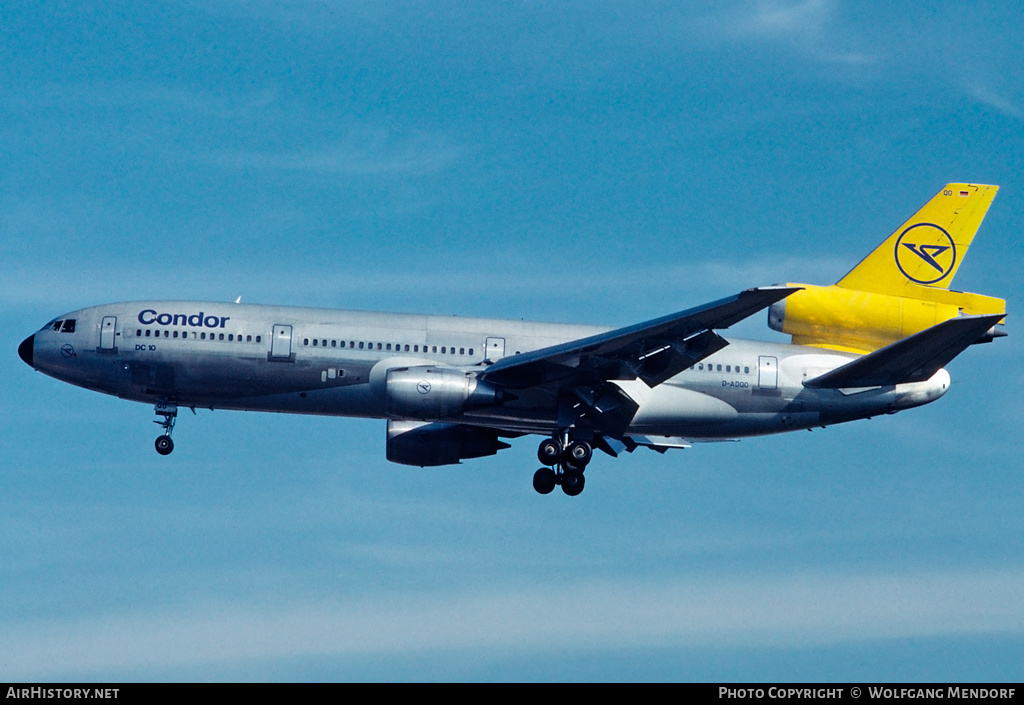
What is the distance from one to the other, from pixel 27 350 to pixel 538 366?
52.4 feet

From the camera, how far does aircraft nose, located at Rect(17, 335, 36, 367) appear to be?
4234 centimetres

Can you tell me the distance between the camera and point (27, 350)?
139 feet

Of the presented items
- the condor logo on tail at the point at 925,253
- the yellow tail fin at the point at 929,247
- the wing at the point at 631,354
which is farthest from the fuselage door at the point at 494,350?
the condor logo on tail at the point at 925,253

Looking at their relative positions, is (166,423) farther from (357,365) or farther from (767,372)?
(767,372)

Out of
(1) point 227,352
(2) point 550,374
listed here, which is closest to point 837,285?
(2) point 550,374

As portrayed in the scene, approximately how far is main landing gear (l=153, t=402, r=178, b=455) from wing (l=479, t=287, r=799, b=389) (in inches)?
384

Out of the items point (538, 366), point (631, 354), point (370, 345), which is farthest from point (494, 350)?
point (631, 354)

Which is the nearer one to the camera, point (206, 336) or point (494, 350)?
point (206, 336)

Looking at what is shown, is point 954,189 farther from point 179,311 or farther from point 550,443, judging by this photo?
point 179,311

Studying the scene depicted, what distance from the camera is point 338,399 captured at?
132ft

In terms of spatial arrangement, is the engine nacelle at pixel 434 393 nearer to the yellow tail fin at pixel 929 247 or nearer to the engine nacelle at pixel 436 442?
the engine nacelle at pixel 436 442
